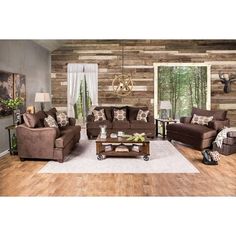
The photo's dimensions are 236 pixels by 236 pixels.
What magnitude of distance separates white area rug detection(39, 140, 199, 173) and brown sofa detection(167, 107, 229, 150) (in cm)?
57

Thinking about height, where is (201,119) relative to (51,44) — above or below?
below

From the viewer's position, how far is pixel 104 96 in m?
9.82

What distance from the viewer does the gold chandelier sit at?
9.46 metres

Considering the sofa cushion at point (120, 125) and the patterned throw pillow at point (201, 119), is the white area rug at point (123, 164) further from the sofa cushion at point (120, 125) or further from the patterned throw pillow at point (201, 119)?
the sofa cushion at point (120, 125)

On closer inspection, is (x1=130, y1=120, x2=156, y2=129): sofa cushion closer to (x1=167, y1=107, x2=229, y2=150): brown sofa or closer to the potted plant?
(x1=167, y1=107, x2=229, y2=150): brown sofa

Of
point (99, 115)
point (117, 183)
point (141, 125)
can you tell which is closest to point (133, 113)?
point (141, 125)

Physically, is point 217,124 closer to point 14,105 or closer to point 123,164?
point 123,164

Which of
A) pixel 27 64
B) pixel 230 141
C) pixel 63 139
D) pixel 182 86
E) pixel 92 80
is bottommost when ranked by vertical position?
pixel 230 141

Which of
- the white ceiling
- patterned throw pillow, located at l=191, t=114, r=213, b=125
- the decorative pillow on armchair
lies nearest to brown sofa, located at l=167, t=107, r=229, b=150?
patterned throw pillow, located at l=191, t=114, r=213, b=125

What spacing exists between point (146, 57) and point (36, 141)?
5231mm

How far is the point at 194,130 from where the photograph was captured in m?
6.81
